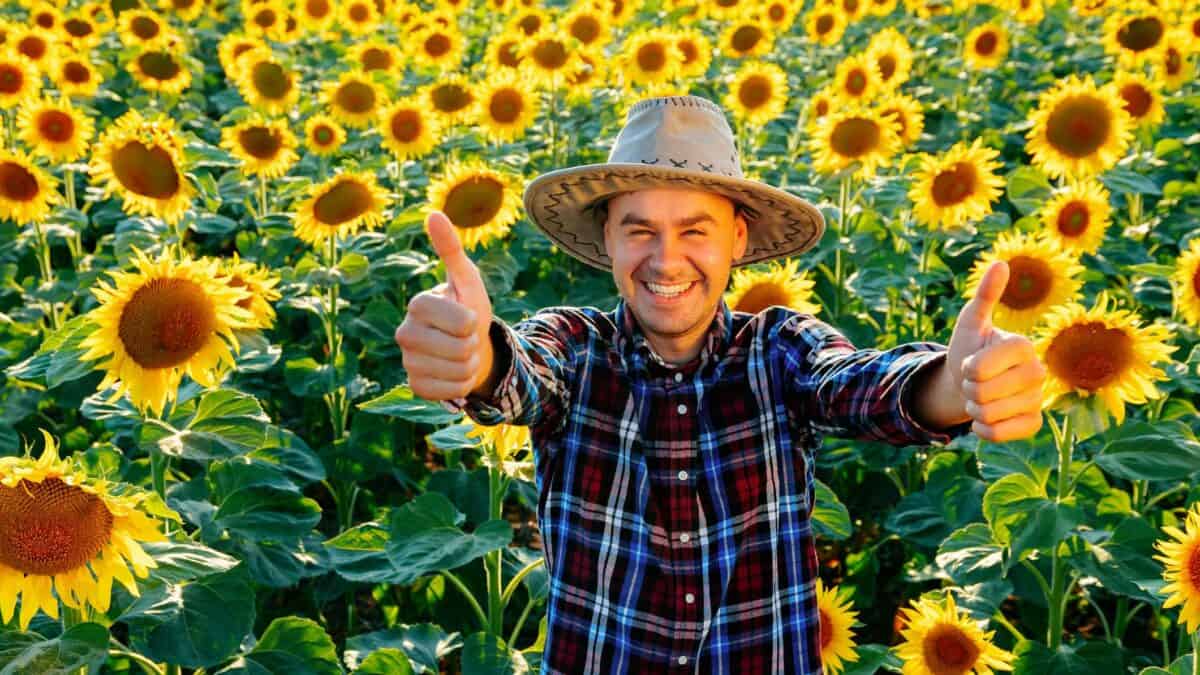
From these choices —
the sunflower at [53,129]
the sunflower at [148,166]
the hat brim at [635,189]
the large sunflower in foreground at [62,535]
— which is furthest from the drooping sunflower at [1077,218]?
the sunflower at [53,129]

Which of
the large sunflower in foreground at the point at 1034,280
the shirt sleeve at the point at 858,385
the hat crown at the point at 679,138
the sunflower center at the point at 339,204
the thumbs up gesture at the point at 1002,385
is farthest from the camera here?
the sunflower center at the point at 339,204

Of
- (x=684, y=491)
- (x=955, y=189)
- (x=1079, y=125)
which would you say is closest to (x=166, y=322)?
(x=684, y=491)

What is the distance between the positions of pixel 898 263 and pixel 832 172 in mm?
532

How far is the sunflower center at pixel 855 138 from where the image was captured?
497cm

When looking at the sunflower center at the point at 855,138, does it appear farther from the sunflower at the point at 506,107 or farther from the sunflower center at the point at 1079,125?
the sunflower at the point at 506,107

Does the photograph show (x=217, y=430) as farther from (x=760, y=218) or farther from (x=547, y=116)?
(x=547, y=116)

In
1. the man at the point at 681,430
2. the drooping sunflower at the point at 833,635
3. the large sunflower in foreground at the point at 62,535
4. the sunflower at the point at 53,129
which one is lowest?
the drooping sunflower at the point at 833,635

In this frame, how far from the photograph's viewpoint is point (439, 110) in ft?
20.0

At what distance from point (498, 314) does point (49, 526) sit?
2374 mm

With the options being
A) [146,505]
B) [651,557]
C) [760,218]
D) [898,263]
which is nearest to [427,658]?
[146,505]

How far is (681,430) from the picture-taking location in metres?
2.05

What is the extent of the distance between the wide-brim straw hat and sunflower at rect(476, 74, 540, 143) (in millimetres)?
3799

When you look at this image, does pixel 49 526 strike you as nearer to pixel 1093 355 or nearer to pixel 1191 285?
pixel 1093 355

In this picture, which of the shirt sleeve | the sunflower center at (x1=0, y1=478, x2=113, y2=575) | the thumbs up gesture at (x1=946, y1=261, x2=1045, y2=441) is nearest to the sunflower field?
the sunflower center at (x1=0, y1=478, x2=113, y2=575)
